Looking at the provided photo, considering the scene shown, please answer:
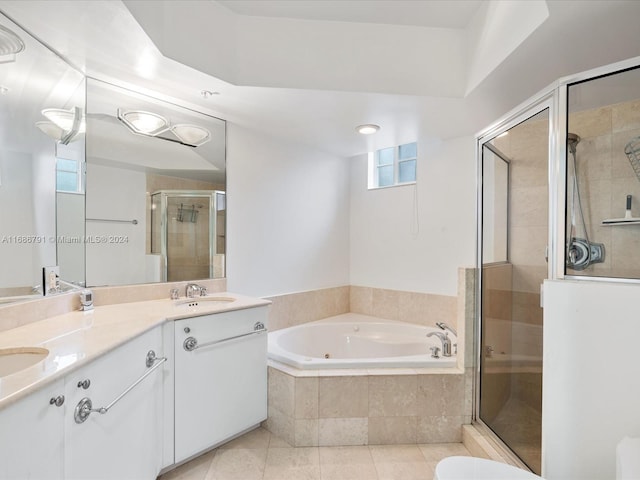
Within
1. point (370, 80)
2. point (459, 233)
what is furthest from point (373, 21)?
point (459, 233)

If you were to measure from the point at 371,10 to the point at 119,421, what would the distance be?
90.9 inches

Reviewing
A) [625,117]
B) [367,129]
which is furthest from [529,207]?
[367,129]

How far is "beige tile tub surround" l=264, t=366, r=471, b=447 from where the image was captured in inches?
81.1

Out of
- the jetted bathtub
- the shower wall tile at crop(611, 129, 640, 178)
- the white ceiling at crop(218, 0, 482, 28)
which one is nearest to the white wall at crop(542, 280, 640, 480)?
the shower wall tile at crop(611, 129, 640, 178)

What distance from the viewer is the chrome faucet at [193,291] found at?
7.57ft

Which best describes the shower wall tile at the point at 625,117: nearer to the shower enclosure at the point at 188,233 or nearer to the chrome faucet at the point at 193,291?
the shower enclosure at the point at 188,233

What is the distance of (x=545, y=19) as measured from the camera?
52.2 inches

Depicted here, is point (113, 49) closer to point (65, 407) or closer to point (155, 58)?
point (155, 58)

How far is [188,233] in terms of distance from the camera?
2.39 metres

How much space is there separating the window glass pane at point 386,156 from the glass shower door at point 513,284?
1.36 m

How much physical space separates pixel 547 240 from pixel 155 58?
2.10 m

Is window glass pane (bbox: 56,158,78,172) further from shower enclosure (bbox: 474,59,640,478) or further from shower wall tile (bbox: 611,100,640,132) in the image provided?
shower wall tile (bbox: 611,100,640,132)

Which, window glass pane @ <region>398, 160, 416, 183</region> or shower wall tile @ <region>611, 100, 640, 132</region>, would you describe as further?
window glass pane @ <region>398, 160, 416, 183</region>

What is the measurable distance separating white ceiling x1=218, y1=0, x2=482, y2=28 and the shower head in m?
0.87
